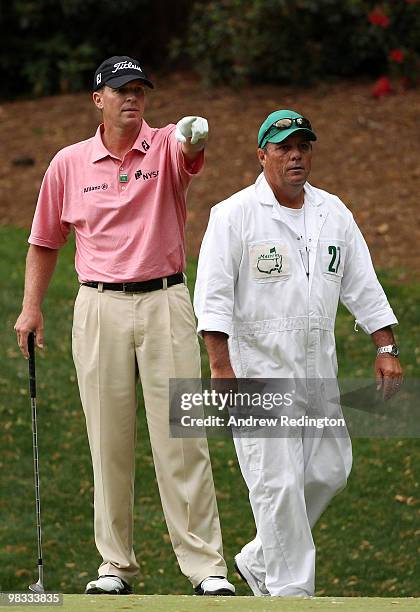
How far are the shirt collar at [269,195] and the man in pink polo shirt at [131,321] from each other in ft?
0.90

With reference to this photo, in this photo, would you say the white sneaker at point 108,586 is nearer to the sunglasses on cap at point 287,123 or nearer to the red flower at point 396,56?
the sunglasses on cap at point 287,123

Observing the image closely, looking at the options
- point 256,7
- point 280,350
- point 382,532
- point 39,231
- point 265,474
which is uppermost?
point 256,7

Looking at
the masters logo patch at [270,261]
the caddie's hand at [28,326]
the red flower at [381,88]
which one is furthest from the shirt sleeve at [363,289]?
the red flower at [381,88]

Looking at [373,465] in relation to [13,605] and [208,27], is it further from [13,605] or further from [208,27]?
[208,27]

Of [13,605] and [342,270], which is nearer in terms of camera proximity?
[13,605]

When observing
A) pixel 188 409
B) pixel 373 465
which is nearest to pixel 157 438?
pixel 188 409

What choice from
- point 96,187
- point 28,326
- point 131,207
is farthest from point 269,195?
point 28,326

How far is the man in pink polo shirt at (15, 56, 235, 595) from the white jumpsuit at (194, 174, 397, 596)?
20 cm

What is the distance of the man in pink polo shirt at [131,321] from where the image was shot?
19.5ft

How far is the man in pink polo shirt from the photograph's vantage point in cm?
596

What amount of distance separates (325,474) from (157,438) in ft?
2.41

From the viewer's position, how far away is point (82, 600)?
5.07m

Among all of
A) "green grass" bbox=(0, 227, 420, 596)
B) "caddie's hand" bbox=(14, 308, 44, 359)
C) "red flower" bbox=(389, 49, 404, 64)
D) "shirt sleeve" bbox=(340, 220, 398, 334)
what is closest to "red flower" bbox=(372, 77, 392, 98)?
"red flower" bbox=(389, 49, 404, 64)

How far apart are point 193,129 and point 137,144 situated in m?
0.43
